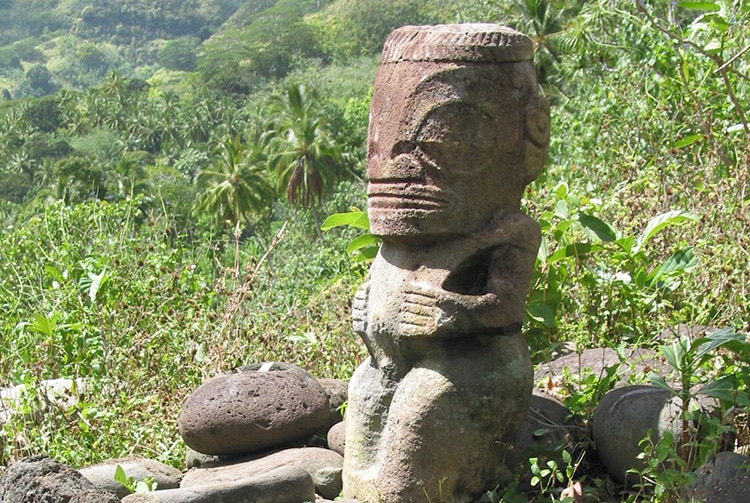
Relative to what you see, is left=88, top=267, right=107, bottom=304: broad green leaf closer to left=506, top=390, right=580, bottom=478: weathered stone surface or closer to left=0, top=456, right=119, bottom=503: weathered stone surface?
left=0, top=456, right=119, bottom=503: weathered stone surface

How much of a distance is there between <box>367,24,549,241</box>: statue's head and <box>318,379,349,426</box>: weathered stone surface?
1893mm

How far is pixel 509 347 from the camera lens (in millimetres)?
4953

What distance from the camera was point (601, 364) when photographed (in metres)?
6.18

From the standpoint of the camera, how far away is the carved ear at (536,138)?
4965mm

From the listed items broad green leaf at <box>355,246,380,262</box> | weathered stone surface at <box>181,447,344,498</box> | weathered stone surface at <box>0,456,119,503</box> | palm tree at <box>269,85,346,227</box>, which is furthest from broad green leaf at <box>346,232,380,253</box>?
palm tree at <box>269,85,346,227</box>

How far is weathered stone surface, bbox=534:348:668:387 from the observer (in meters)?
5.97

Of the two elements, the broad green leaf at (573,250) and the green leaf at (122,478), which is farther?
the broad green leaf at (573,250)

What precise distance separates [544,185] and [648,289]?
247 centimetres

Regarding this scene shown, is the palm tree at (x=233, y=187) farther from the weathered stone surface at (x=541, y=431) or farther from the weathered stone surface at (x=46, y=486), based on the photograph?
the weathered stone surface at (x=46, y=486)

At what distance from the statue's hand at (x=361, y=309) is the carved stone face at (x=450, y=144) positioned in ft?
1.32

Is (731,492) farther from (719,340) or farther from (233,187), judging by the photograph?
(233,187)

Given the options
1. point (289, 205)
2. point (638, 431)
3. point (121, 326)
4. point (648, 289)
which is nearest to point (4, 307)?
point (121, 326)

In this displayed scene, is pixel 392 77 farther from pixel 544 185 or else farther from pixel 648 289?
pixel 544 185

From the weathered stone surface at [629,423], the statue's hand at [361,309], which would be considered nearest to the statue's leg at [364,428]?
the statue's hand at [361,309]
